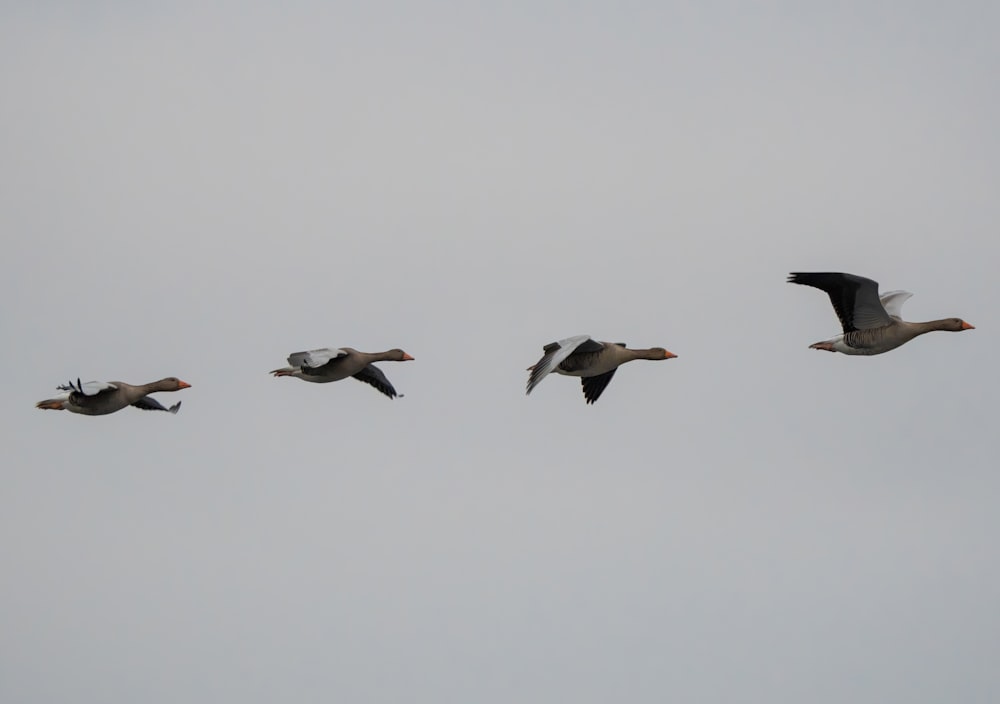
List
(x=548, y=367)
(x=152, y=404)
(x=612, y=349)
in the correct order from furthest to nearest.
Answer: (x=152, y=404) → (x=612, y=349) → (x=548, y=367)

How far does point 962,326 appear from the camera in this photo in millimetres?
39219

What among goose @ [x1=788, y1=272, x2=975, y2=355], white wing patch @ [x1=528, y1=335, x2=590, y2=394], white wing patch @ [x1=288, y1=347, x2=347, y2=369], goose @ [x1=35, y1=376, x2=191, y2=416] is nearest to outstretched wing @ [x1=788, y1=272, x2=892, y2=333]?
goose @ [x1=788, y1=272, x2=975, y2=355]

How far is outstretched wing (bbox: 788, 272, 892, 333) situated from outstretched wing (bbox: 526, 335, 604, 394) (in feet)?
13.3

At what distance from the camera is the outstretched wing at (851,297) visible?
37.1 meters

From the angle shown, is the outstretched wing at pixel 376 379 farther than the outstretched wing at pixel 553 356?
Yes

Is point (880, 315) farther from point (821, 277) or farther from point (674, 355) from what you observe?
point (674, 355)

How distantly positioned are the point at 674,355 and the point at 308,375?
727 centimetres

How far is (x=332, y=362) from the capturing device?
40.8 metres

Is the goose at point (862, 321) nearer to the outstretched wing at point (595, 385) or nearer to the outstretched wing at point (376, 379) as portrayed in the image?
the outstretched wing at point (595, 385)

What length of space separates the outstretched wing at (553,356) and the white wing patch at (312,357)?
382 cm

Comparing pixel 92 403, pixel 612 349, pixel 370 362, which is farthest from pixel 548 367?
pixel 92 403

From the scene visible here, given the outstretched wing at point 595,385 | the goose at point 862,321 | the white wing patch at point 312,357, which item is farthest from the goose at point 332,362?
the goose at point 862,321

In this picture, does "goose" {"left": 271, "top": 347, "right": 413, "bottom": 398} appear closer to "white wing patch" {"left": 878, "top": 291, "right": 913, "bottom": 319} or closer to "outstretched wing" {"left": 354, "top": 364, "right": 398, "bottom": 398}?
"outstretched wing" {"left": 354, "top": 364, "right": 398, "bottom": 398}

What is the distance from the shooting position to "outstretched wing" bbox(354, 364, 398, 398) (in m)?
44.0
